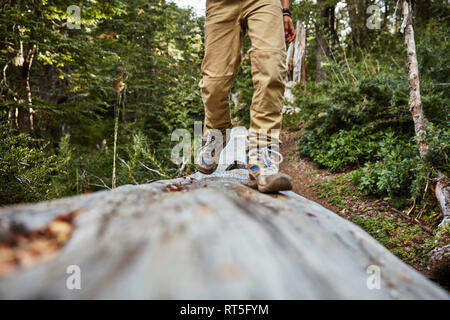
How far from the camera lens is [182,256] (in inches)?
30.8

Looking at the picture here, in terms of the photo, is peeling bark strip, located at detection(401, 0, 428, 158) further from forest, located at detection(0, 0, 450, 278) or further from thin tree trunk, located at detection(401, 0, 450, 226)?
forest, located at detection(0, 0, 450, 278)

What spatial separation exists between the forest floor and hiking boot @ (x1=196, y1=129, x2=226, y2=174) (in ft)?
6.57

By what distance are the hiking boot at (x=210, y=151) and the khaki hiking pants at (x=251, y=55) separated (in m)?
0.17

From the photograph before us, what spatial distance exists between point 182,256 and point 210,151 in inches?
82.4

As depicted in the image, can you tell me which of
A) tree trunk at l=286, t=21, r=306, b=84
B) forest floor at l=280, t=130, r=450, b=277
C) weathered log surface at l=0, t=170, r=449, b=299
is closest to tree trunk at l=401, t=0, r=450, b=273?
forest floor at l=280, t=130, r=450, b=277

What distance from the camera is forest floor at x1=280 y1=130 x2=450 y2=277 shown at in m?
2.44

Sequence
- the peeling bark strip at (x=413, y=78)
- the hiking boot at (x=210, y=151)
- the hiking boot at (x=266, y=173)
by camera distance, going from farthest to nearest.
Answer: the peeling bark strip at (x=413, y=78) → the hiking boot at (x=210, y=151) → the hiking boot at (x=266, y=173)

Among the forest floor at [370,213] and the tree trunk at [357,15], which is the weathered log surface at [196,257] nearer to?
the forest floor at [370,213]

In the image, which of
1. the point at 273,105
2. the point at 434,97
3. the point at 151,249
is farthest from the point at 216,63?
the point at 434,97

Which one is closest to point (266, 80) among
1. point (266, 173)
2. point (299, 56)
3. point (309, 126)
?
point (266, 173)

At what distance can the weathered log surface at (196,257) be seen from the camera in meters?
0.70

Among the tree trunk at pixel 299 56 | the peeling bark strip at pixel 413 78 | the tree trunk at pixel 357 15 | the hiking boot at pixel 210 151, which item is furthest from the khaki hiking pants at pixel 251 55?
the tree trunk at pixel 357 15

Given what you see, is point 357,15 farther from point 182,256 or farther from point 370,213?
point 182,256

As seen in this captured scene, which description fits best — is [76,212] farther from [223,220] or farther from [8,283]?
[223,220]
